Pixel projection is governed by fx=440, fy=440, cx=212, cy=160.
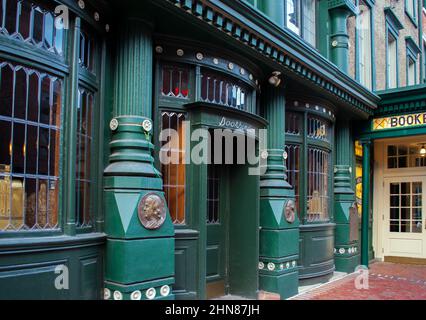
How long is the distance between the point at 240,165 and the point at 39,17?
367cm

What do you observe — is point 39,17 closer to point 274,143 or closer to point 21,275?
point 21,275

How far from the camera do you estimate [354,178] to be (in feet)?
34.2

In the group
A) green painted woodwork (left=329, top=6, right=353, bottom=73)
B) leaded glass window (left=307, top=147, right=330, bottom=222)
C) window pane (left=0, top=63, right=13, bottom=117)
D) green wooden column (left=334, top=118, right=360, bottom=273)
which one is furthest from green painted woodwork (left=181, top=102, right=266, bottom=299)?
green painted woodwork (left=329, top=6, right=353, bottom=73)

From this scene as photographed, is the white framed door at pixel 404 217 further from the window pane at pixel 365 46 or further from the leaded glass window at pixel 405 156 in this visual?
the window pane at pixel 365 46

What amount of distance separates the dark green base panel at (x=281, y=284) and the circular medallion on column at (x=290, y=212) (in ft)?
2.91

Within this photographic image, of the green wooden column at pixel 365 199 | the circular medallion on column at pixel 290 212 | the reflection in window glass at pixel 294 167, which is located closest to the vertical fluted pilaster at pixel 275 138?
the circular medallion on column at pixel 290 212

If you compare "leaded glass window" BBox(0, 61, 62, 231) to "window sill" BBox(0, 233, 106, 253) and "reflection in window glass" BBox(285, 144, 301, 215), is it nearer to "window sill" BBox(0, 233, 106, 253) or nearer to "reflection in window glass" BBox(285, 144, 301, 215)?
"window sill" BBox(0, 233, 106, 253)

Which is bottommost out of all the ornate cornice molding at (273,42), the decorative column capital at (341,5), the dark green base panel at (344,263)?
the dark green base panel at (344,263)

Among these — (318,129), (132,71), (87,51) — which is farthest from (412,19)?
(87,51)

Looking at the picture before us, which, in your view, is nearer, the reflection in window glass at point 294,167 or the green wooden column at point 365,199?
the reflection in window glass at point 294,167

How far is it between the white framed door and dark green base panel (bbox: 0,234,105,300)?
30.7ft

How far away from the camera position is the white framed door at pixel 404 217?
11.5m

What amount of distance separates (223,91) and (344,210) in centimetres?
466

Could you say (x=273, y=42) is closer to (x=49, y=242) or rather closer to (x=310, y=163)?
(x=310, y=163)
